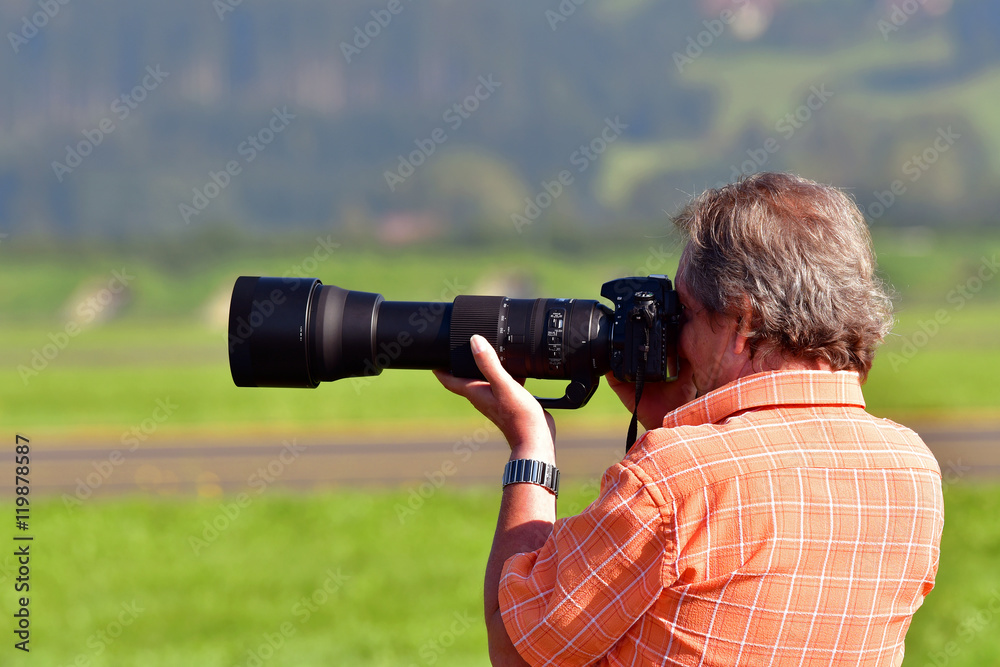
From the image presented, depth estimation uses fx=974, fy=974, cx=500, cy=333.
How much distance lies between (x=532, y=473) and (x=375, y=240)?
120 feet

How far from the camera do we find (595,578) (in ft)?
4.21

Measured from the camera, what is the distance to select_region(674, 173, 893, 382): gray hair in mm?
1334

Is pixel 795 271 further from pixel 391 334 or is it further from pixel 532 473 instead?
pixel 391 334

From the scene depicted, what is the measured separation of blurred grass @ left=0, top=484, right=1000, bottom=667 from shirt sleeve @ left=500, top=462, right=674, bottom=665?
8.69 ft

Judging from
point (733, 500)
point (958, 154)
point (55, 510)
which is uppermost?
point (958, 154)

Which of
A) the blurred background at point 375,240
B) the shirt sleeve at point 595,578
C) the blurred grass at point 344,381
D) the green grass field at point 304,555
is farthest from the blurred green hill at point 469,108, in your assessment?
the shirt sleeve at point 595,578

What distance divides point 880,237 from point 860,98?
1627 centimetres

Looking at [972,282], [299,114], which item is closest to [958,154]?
[972,282]

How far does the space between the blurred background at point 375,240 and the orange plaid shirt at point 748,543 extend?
0.37 m

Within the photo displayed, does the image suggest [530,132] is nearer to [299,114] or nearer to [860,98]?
[299,114]

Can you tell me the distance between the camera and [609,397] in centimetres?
1410

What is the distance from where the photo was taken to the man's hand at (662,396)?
5.97 ft

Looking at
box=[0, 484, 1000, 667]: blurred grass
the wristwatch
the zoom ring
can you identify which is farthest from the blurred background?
the wristwatch

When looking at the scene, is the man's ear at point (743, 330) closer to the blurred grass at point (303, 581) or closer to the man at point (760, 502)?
the man at point (760, 502)
